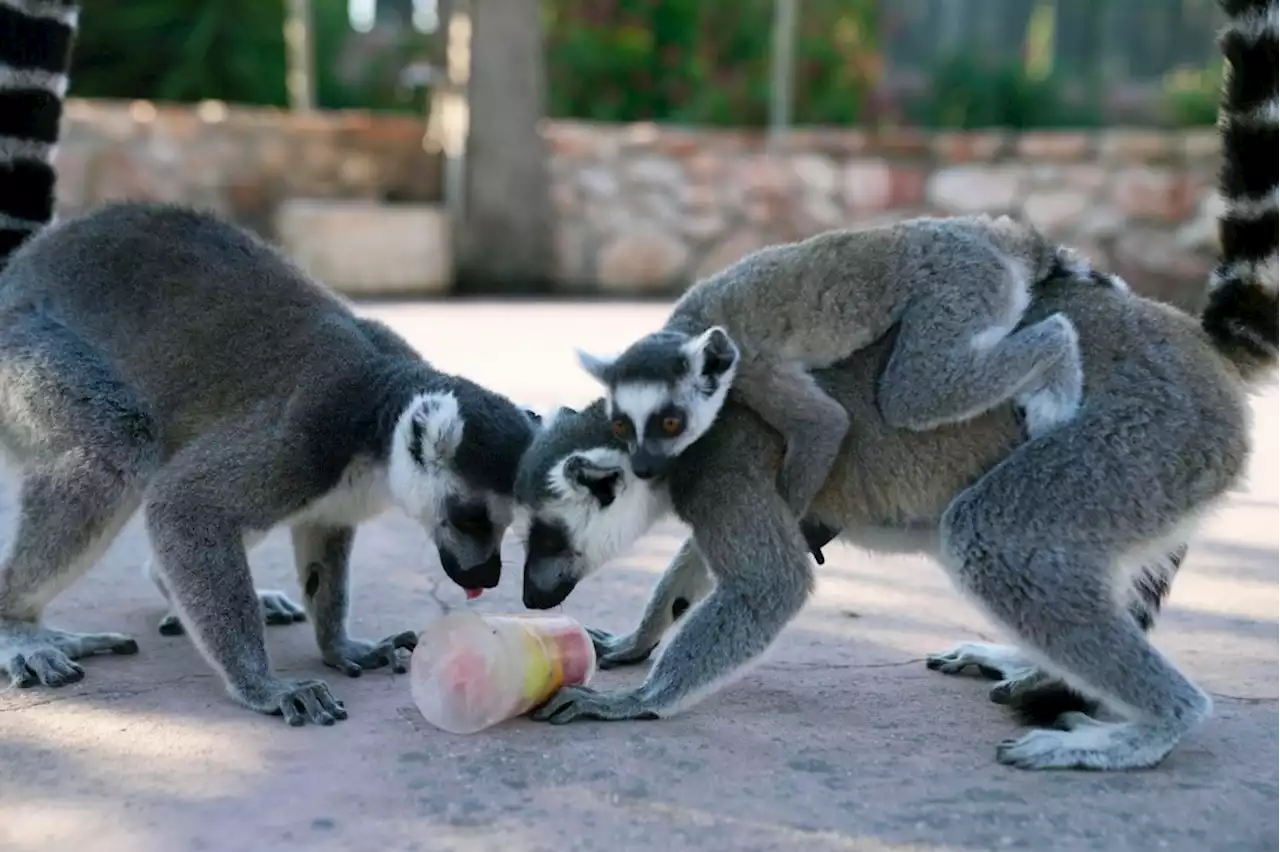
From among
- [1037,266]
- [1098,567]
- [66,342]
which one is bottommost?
[1098,567]

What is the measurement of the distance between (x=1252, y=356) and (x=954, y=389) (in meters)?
0.72

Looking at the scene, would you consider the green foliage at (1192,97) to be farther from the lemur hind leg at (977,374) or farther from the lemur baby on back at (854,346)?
the lemur hind leg at (977,374)

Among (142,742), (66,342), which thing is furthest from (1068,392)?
(66,342)

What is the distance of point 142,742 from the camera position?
2.89 meters

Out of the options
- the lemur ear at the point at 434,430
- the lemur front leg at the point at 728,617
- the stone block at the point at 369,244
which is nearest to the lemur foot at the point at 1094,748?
the lemur front leg at the point at 728,617

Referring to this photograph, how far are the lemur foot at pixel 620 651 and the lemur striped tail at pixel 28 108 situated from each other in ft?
7.10

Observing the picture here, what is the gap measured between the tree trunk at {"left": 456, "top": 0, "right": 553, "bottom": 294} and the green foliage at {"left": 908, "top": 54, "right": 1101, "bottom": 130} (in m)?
7.91

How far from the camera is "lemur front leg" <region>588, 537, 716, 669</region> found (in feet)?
11.9

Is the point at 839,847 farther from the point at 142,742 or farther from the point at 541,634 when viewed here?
the point at 142,742

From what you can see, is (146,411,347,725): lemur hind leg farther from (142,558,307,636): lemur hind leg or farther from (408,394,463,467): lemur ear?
(142,558,307,636): lemur hind leg

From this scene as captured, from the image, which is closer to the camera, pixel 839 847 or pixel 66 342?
pixel 839 847

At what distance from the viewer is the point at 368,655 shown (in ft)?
11.8

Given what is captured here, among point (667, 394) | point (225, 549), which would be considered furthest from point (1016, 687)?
point (225, 549)

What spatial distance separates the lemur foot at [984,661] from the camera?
353cm
